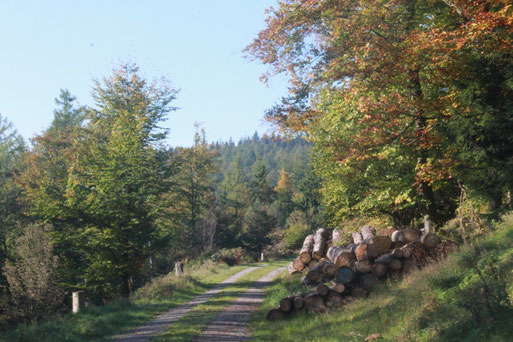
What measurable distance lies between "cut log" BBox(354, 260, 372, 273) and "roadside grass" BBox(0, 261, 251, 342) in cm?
624

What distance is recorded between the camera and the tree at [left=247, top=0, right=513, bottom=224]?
Answer: 10.6 m

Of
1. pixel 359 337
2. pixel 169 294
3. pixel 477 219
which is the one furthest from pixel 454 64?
pixel 169 294

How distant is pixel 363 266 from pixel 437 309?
14.4 ft

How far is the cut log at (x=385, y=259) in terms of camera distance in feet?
36.7

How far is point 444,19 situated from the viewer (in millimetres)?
13344

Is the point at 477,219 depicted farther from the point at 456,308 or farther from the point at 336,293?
the point at 456,308

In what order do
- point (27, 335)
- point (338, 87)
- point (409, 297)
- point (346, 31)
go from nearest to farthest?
1. point (409, 297)
2. point (27, 335)
3. point (346, 31)
4. point (338, 87)

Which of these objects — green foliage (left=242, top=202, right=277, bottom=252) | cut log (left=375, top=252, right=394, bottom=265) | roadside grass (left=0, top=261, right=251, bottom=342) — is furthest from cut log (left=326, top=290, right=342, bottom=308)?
green foliage (left=242, top=202, right=277, bottom=252)

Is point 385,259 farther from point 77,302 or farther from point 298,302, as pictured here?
point 77,302

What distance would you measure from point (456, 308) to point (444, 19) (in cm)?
1054

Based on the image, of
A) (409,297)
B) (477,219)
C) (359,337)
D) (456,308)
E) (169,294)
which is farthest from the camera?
(169,294)

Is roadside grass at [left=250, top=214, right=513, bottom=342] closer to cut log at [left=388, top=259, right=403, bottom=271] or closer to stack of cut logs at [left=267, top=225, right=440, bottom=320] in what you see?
stack of cut logs at [left=267, top=225, right=440, bottom=320]

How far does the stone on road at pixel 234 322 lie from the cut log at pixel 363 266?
3.44m

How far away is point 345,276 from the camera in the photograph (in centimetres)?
1077
